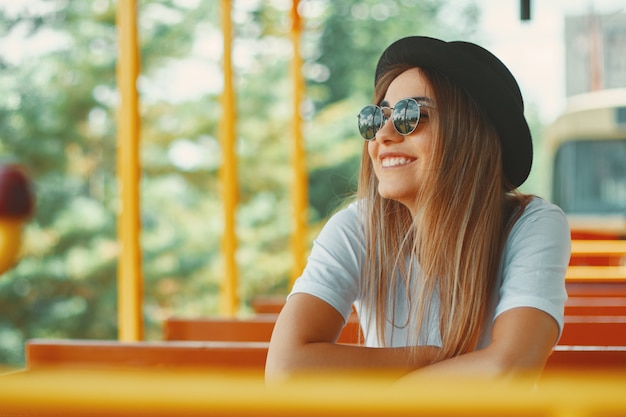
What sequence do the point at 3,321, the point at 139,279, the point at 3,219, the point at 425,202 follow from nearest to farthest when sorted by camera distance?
the point at 3,219
the point at 425,202
the point at 139,279
the point at 3,321

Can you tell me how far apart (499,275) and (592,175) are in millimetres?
6336

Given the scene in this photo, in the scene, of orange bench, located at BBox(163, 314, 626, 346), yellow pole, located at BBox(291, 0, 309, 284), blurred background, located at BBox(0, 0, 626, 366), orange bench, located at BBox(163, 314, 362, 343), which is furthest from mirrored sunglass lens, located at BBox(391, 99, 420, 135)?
blurred background, located at BBox(0, 0, 626, 366)

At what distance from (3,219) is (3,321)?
13518 millimetres

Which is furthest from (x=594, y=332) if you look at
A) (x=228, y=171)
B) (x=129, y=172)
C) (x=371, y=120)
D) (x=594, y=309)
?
(x=228, y=171)

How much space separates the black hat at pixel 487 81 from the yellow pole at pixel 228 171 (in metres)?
2.83

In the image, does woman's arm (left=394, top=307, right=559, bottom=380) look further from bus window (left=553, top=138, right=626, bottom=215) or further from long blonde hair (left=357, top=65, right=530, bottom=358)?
bus window (left=553, top=138, right=626, bottom=215)

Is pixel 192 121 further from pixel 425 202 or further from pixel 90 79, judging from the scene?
pixel 425 202

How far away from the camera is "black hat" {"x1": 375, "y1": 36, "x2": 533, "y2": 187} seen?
5.52ft

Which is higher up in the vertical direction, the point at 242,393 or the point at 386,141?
the point at 386,141

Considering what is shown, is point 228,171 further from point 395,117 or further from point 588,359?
point 588,359

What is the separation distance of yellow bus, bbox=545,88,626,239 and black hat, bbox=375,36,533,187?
19.7ft

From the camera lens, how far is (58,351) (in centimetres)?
204

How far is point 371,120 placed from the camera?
1.76m

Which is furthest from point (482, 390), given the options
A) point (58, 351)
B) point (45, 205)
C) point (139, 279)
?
point (45, 205)
